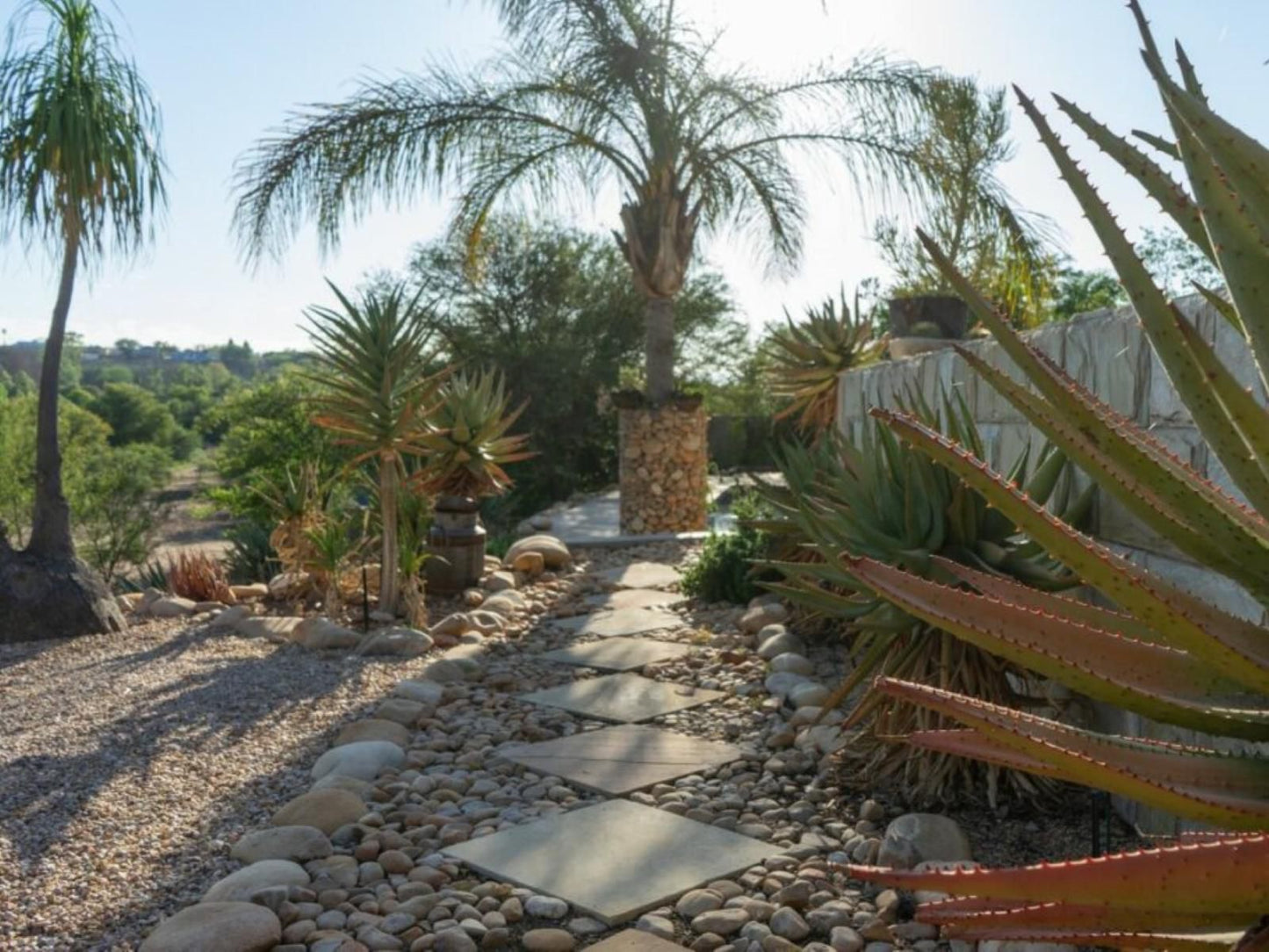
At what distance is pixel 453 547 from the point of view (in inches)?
337

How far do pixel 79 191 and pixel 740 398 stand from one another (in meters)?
18.0

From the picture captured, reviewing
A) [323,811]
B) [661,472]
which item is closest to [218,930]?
[323,811]

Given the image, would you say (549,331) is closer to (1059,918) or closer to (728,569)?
(728,569)

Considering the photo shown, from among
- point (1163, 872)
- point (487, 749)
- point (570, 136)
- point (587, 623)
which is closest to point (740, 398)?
point (570, 136)

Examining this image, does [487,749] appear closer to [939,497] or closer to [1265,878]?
[939,497]

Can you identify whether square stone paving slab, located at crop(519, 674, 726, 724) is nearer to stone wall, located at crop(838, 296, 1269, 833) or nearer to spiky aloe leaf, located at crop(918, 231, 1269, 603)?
stone wall, located at crop(838, 296, 1269, 833)

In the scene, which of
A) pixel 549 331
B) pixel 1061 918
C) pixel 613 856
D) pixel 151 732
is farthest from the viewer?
pixel 549 331

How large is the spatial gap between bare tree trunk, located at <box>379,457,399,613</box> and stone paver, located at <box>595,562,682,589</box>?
2.01 meters

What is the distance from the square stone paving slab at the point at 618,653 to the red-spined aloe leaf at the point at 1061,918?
4853 millimetres

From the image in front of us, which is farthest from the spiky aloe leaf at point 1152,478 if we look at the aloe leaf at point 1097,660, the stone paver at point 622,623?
the stone paver at point 622,623

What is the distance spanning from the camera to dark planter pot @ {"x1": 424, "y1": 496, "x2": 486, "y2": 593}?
337 inches

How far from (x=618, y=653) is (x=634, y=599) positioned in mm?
1818

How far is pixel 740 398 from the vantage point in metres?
25.2

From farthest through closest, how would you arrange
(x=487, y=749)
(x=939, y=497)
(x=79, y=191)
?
(x=79, y=191), (x=487, y=749), (x=939, y=497)
